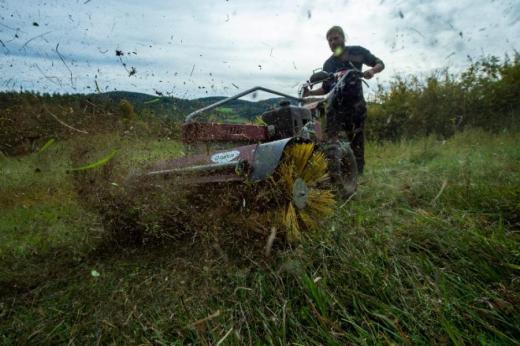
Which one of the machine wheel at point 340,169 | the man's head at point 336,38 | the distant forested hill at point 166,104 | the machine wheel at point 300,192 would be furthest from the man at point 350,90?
the machine wheel at point 300,192

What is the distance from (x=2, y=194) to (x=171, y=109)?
180 inches

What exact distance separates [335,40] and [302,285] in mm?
3638

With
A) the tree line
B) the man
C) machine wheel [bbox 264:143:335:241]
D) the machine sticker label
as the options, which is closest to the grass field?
machine wheel [bbox 264:143:335:241]

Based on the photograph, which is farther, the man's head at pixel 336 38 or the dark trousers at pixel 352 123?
the man's head at pixel 336 38

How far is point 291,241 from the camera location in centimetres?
242

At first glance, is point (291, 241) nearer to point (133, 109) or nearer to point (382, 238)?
point (382, 238)

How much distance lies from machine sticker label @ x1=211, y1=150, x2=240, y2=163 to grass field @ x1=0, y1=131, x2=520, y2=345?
0.66m

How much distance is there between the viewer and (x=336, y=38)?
4648 millimetres

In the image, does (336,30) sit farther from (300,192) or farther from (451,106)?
(451,106)

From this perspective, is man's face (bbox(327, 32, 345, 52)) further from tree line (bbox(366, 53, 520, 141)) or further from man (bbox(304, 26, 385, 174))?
tree line (bbox(366, 53, 520, 141))

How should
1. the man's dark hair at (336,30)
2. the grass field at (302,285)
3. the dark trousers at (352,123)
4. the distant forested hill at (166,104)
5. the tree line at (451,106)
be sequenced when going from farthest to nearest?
the tree line at (451,106), the man's dark hair at (336,30), the dark trousers at (352,123), the distant forested hill at (166,104), the grass field at (302,285)

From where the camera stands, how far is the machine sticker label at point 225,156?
2692 mm

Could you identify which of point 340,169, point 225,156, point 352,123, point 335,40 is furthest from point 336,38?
point 225,156

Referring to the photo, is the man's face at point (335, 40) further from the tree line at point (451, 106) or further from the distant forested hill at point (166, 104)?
the tree line at point (451, 106)
